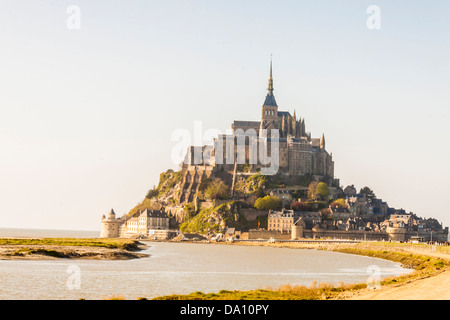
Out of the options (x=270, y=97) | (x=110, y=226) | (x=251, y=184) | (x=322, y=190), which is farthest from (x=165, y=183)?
(x=322, y=190)

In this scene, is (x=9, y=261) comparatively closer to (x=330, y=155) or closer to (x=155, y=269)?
(x=155, y=269)

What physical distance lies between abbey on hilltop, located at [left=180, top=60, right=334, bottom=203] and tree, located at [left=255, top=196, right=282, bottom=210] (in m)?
12.5

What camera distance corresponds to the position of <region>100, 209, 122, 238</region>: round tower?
498 feet

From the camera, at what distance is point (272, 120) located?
157625 millimetres

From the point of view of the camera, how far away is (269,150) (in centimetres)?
14925

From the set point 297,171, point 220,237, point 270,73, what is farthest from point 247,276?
point 270,73

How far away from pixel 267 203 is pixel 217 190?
1261 cm

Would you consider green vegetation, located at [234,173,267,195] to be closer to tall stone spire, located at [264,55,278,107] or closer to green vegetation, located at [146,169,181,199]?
green vegetation, located at [146,169,181,199]

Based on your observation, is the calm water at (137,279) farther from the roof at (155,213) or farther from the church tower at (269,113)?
the church tower at (269,113)

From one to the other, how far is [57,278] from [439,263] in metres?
28.7

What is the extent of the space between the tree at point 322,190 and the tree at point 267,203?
1000 cm

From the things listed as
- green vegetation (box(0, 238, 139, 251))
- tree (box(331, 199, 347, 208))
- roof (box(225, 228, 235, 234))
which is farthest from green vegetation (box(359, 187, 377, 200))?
green vegetation (box(0, 238, 139, 251))
